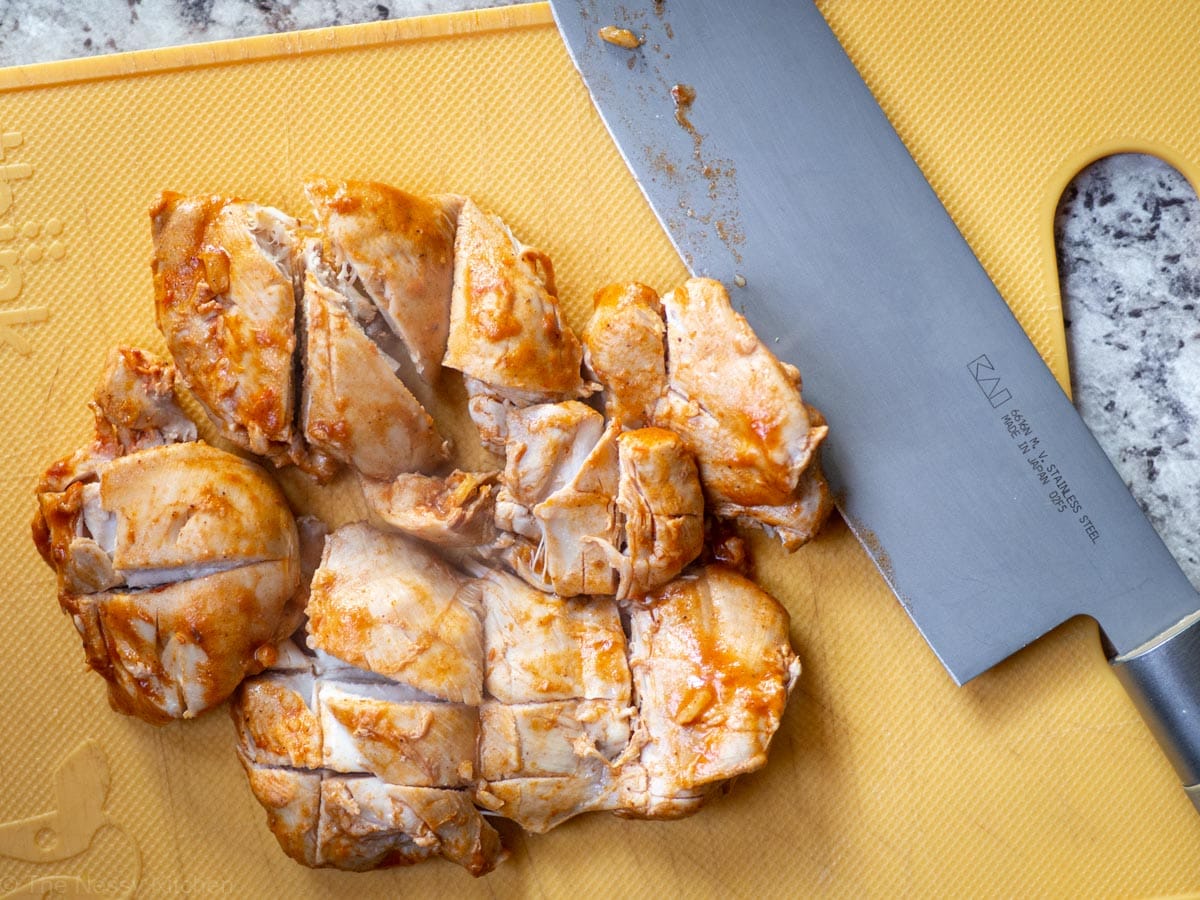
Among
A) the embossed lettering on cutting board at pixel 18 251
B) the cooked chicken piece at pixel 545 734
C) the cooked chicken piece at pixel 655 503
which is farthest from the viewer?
the embossed lettering on cutting board at pixel 18 251

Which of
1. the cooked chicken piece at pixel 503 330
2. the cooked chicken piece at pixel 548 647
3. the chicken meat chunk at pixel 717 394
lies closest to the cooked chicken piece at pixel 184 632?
the cooked chicken piece at pixel 548 647

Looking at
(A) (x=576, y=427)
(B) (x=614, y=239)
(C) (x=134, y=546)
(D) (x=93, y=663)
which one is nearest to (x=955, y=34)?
(B) (x=614, y=239)

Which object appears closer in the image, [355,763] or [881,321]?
[355,763]

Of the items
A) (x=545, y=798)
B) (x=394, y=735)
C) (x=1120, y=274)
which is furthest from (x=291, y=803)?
(x=1120, y=274)

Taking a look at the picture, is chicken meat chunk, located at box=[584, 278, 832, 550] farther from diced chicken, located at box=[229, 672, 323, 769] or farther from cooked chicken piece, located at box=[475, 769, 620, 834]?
diced chicken, located at box=[229, 672, 323, 769]

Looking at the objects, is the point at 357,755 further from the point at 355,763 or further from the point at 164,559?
the point at 164,559

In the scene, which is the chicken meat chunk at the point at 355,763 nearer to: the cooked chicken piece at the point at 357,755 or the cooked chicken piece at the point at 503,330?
the cooked chicken piece at the point at 357,755
